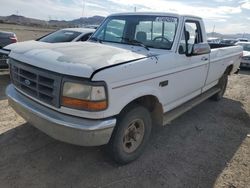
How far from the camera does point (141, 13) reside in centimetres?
460

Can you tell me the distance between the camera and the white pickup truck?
9.21 feet

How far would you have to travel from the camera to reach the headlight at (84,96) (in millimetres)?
2741

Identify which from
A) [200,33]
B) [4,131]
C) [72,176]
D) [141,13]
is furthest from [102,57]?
[200,33]

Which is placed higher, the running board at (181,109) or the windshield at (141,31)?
the windshield at (141,31)

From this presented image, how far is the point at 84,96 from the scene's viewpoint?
277 cm

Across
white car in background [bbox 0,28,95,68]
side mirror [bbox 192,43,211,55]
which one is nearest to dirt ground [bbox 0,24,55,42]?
white car in background [bbox 0,28,95,68]

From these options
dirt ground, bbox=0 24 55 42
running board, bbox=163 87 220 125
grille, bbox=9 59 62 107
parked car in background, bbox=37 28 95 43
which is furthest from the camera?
dirt ground, bbox=0 24 55 42

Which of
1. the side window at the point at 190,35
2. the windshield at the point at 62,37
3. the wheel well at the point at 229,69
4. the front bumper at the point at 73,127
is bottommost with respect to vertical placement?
the front bumper at the point at 73,127

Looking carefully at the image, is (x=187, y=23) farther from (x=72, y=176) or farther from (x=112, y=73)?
(x=72, y=176)

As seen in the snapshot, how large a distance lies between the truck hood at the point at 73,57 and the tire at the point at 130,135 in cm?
71

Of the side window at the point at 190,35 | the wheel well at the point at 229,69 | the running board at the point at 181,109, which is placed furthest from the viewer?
the wheel well at the point at 229,69

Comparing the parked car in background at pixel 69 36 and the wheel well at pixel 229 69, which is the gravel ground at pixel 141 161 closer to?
the wheel well at pixel 229 69

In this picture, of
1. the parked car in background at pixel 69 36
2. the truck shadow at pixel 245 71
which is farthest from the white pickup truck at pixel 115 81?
the truck shadow at pixel 245 71

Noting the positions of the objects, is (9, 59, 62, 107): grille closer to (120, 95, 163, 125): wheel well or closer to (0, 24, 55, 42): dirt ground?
(120, 95, 163, 125): wheel well
